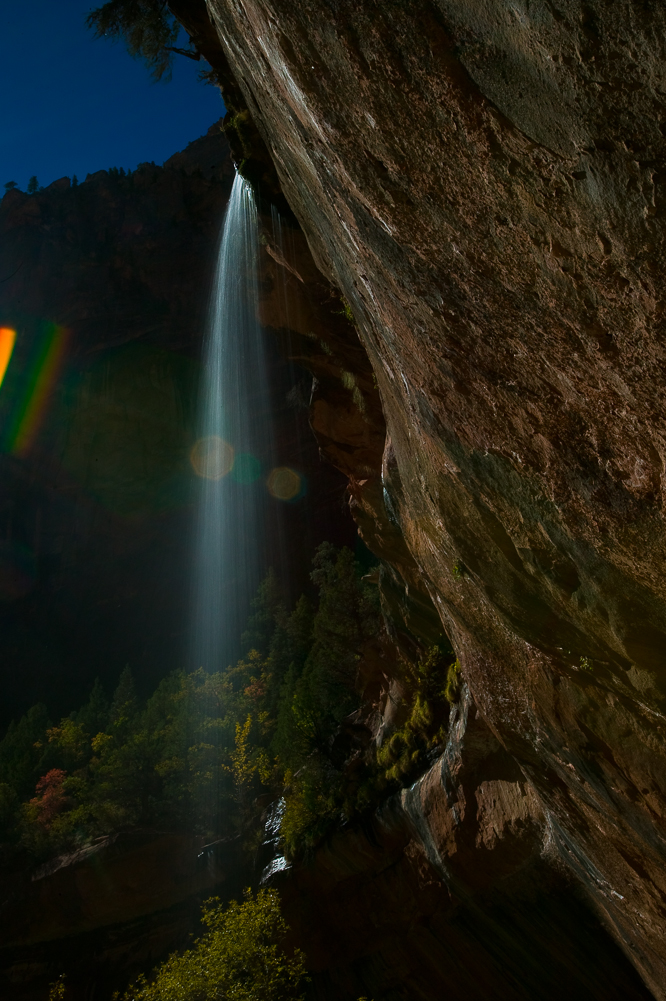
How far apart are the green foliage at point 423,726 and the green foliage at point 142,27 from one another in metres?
14.0

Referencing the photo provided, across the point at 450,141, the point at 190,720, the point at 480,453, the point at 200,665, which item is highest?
the point at 200,665

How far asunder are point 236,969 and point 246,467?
1345 inches

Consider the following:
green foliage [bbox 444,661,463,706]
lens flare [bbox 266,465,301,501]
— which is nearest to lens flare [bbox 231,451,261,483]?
lens flare [bbox 266,465,301,501]

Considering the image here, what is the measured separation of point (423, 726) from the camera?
48.5 feet

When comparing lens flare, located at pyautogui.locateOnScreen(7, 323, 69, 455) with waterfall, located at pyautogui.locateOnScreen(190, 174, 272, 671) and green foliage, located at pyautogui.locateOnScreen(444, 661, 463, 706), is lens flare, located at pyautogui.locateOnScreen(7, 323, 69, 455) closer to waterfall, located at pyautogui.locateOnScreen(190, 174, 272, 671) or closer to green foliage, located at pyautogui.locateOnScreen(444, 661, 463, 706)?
waterfall, located at pyautogui.locateOnScreen(190, 174, 272, 671)

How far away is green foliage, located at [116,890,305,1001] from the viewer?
43.5 feet

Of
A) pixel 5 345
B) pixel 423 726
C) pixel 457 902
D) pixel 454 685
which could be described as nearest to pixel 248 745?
pixel 457 902

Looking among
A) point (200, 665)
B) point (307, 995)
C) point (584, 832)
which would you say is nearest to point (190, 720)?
point (200, 665)

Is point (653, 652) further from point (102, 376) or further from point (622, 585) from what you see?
point (102, 376)

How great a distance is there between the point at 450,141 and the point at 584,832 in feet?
26.7

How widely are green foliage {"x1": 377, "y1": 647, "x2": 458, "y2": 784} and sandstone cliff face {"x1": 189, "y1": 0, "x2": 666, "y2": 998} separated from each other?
24.0 feet

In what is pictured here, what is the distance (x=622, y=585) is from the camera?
4.32 metres

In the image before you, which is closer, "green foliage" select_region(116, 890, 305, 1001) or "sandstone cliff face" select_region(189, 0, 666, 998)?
"sandstone cliff face" select_region(189, 0, 666, 998)

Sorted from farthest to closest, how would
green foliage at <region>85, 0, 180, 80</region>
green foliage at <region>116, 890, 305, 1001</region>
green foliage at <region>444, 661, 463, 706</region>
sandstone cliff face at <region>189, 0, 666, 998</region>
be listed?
green foliage at <region>444, 661, 463, 706</region>
green foliage at <region>116, 890, 305, 1001</region>
green foliage at <region>85, 0, 180, 80</region>
sandstone cliff face at <region>189, 0, 666, 998</region>
